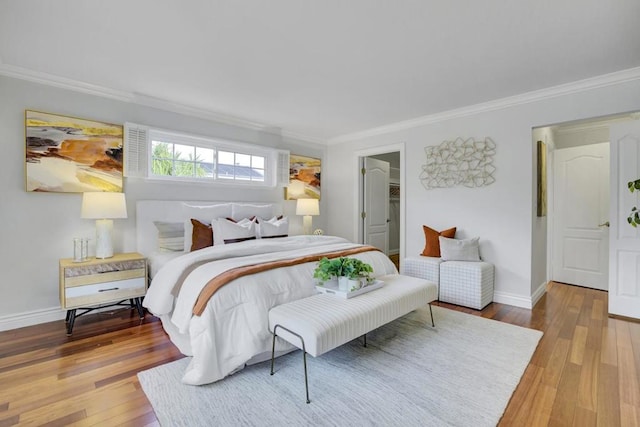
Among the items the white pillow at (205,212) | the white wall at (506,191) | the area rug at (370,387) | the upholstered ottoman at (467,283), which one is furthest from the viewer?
the white pillow at (205,212)

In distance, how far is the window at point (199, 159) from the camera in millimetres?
3492

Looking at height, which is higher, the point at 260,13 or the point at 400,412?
the point at 260,13

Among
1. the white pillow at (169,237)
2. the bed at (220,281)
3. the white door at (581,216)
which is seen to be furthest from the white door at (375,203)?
the white pillow at (169,237)

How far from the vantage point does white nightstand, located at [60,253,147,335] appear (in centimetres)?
272

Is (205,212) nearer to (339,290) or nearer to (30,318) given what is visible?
(30,318)

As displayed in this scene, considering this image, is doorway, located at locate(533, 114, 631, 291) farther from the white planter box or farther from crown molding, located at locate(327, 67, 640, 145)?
the white planter box

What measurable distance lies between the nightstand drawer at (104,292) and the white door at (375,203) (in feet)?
11.7

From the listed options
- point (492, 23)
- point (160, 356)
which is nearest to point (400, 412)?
point (160, 356)

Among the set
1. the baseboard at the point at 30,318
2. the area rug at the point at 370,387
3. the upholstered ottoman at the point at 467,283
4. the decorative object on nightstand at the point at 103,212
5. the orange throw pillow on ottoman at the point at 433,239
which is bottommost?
the area rug at the point at 370,387

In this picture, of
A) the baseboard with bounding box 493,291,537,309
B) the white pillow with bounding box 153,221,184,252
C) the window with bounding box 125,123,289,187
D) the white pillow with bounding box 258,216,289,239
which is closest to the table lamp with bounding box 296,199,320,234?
the window with bounding box 125,123,289,187

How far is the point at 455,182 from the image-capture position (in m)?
4.05

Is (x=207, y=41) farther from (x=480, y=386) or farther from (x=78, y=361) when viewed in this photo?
(x=480, y=386)

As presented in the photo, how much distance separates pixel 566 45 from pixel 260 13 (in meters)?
2.39

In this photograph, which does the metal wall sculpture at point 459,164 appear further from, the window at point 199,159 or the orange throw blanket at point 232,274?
the orange throw blanket at point 232,274
